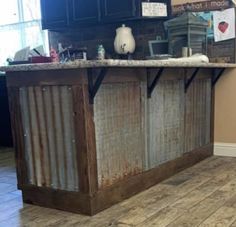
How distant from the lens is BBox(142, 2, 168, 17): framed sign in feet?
12.0

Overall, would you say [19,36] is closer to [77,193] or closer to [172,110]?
[172,110]

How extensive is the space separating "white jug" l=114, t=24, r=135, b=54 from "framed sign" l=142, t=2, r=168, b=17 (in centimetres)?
32

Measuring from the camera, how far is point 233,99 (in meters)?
3.58

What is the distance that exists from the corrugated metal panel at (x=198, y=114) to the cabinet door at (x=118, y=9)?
1015mm

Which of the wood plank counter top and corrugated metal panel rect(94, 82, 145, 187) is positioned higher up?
the wood plank counter top

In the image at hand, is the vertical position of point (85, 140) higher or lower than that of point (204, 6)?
lower

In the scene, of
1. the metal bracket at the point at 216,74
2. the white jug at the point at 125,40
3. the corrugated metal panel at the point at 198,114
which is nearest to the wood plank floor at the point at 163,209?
the corrugated metal panel at the point at 198,114

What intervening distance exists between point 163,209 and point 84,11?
2.59 meters

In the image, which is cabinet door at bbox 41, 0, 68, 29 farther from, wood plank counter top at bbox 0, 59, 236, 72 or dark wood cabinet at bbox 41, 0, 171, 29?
wood plank counter top at bbox 0, 59, 236, 72

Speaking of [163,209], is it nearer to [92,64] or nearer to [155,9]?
[92,64]

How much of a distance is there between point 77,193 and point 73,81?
2.31 feet

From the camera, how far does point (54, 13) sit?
4305 mm

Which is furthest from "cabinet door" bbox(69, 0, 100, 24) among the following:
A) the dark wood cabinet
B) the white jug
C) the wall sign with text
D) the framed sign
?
the wall sign with text

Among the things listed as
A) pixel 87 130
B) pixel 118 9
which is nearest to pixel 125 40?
pixel 118 9
